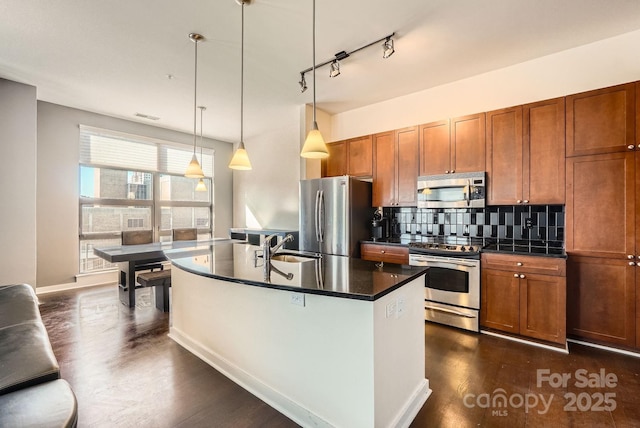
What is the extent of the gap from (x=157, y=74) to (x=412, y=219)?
3.85 m

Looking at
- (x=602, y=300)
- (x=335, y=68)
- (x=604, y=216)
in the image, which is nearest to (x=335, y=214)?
(x=335, y=68)

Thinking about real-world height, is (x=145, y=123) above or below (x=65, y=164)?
above

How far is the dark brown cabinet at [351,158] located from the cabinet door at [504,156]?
1540mm

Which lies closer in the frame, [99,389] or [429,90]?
[99,389]

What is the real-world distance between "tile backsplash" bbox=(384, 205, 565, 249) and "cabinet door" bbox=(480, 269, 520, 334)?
0.58 metres

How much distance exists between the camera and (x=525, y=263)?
9.09 feet

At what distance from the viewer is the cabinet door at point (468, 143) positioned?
3312 mm

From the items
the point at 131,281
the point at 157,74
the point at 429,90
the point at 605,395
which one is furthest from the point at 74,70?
the point at 605,395

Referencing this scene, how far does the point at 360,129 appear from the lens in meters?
4.66

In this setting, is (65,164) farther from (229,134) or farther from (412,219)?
(412,219)

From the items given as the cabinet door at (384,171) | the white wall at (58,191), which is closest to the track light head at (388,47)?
the cabinet door at (384,171)

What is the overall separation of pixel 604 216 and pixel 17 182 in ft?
22.0

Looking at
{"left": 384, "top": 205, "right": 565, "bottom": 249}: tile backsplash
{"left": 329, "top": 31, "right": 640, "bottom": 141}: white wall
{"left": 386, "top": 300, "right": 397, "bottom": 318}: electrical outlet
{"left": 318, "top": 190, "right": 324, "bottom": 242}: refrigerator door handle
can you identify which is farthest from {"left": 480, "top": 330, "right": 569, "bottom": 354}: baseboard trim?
{"left": 329, "top": 31, "right": 640, "bottom": 141}: white wall

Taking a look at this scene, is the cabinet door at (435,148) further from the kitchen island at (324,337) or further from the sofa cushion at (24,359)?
the sofa cushion at (24,359)
